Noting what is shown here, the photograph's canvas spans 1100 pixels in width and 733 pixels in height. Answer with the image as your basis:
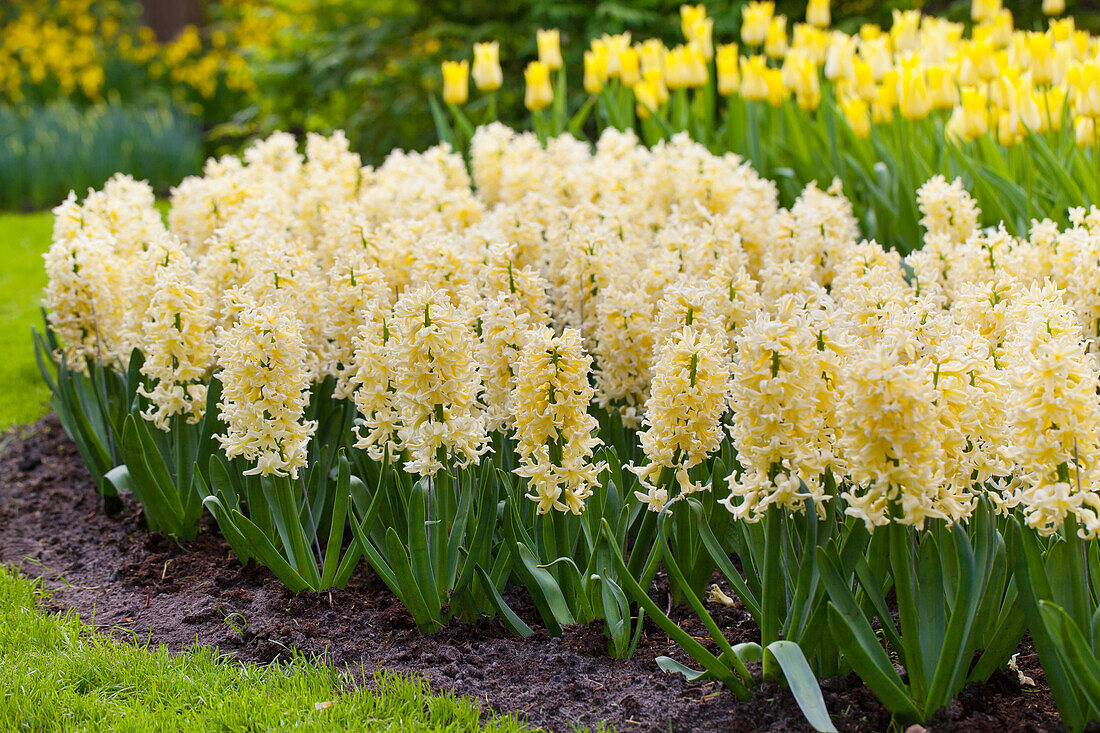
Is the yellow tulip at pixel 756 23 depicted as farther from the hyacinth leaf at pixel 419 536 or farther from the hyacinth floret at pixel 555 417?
the hyacinth leaf at pixel 419 536

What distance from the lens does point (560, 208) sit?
13.6 ft

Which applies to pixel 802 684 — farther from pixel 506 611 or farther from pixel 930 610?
pixel 506 611

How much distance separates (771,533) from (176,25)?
586 inches

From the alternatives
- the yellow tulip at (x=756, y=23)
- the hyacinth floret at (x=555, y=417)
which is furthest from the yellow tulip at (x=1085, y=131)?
the hyacinth floret at (x=555, y=417)

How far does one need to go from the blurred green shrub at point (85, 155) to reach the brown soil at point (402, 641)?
665 cm

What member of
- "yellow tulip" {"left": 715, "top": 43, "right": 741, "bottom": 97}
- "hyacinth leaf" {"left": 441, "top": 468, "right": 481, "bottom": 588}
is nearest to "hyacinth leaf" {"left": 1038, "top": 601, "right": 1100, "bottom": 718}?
"hyacinth leaf" {"left": 441, "top": 468, "right": 481, "bottom": 588}

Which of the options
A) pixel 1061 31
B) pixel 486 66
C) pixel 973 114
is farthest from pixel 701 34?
pixel 973 114

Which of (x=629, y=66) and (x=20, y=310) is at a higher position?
(x=629, y=66)

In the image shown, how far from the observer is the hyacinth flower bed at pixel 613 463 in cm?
211

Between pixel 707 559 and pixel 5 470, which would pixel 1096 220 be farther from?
pixel 5 470

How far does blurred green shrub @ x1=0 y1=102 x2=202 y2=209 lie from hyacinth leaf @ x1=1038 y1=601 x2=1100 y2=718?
9383 millimetres

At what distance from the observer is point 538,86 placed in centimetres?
608

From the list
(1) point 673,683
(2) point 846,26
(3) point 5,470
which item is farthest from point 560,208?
(2) point 846,26

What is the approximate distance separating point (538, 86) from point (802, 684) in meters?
4.63
